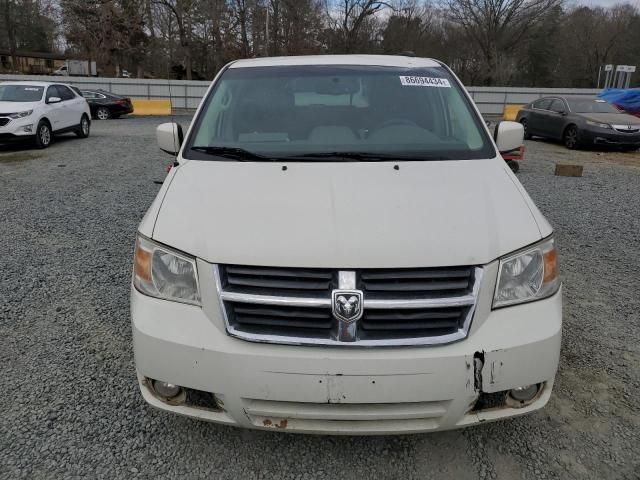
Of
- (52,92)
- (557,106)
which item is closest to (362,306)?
(52,92)

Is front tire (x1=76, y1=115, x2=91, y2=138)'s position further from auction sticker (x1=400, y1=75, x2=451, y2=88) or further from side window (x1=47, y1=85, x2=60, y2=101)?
auction sticker (x1=400, y1=75, x2=451, y2=88)

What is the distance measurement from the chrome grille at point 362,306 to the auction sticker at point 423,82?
1.80m

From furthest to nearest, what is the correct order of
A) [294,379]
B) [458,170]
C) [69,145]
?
[69,145], [458,170], [294,379]

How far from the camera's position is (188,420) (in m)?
2.52

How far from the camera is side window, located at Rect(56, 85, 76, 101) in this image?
43.8 feet

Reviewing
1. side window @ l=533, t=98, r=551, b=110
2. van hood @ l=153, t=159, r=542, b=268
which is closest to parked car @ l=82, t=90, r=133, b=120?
side window @ l=533, t=98, r=551, b=110

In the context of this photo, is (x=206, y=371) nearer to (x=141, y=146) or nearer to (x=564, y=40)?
(x=141, y=146)

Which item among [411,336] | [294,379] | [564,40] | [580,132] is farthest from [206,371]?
[564,40]

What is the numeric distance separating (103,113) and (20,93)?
9.38 m

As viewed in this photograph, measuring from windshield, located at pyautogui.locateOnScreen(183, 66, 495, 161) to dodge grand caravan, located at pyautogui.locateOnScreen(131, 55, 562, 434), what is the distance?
1.46 feet

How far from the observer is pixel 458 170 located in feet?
8.55

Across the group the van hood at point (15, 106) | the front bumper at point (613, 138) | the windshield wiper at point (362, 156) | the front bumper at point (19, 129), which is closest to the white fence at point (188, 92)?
the front bumper at point (613, 138)

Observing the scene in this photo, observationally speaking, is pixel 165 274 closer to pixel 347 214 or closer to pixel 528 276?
pixel 347 214

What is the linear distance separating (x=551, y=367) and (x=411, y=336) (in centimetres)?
63
